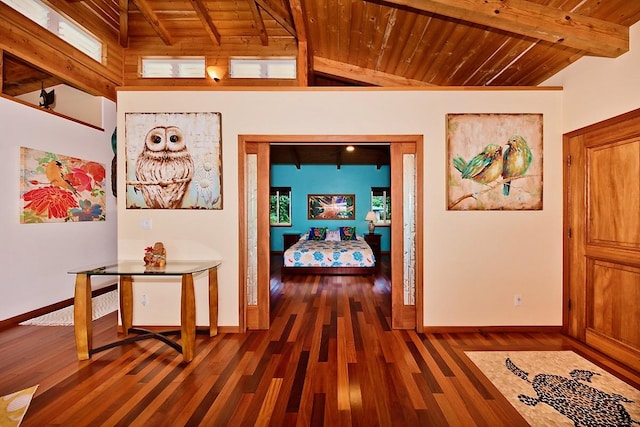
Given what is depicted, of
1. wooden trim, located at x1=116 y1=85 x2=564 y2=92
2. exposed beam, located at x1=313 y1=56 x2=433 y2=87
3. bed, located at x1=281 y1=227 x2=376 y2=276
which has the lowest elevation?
bed, located at x1=281 y1=227 x2=376 y2=276

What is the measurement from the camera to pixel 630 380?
2.23m

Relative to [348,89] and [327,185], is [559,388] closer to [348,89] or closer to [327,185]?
[348,89]

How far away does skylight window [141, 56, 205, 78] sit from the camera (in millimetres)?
5070

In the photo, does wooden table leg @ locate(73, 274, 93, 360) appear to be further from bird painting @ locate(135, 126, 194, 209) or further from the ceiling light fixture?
the ceiling light fixture

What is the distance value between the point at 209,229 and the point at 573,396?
3415 millimetres

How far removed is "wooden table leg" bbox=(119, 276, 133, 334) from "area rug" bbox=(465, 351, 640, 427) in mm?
3492

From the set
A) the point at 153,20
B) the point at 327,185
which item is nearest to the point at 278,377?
the point at 153,20

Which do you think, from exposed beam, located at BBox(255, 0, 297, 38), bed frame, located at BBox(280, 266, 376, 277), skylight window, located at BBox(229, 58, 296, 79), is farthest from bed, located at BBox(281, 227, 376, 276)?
exposed beam, located at BBox(255, 0, 297, 38)

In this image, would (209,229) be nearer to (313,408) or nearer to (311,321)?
(311,321)

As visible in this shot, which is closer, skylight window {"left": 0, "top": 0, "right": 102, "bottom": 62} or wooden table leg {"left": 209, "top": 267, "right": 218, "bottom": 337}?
wooden table leg {"left": 209, "top": 267, "right": 218, "bottom": 337}

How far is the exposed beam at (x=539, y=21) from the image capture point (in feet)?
7.32

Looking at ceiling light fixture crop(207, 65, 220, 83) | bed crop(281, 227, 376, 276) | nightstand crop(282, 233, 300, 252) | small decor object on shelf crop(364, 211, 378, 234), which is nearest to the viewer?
ceiling light fixture crop(207, 65, 220, 83)

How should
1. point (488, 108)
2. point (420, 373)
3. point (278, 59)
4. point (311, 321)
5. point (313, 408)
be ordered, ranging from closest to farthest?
point (313, 408) → point (420, 373) → point (488, 108) → point (311, 321) → point (278, 59)

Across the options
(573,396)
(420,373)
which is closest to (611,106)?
(573,396)
